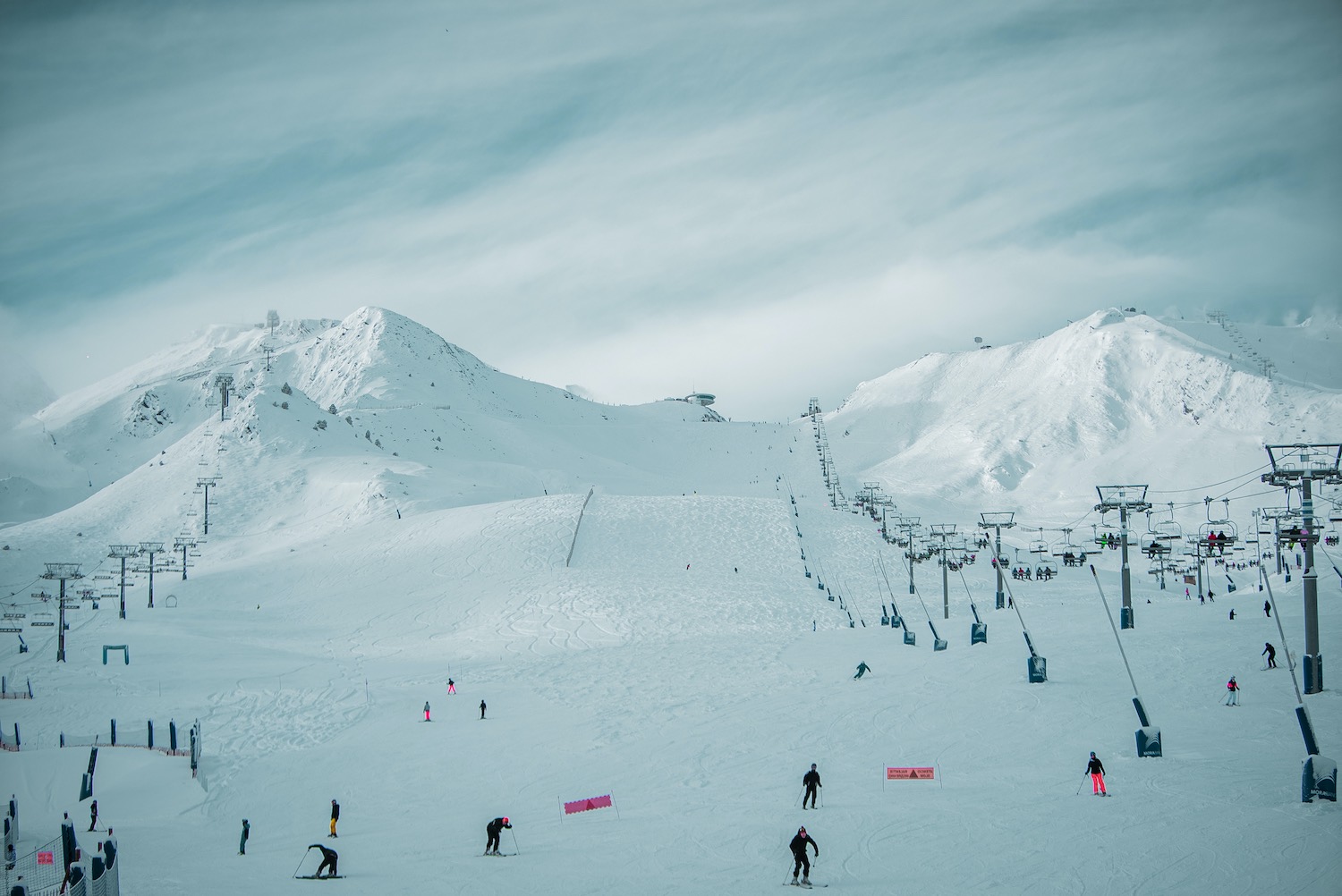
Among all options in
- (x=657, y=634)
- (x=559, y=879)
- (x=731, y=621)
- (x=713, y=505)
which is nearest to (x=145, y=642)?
(x=657, y=634)

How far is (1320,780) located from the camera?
16.8 metres

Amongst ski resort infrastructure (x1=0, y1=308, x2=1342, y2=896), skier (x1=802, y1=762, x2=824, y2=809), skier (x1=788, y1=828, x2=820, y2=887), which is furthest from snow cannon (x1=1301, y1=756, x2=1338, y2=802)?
skier (x1=788, y1=828, x2=820, y2=887)

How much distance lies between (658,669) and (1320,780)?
2296 centimetres

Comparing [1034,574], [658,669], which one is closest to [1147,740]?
[658,669]

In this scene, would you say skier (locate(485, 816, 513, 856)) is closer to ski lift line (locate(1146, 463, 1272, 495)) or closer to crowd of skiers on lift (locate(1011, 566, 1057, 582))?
crowd of skiers on lift (locate(1011, 566, 1057, 582))

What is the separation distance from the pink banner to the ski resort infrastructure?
0.39 feet

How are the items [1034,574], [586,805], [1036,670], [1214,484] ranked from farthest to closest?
[1214,484] < [1034,574] < [1036,670] < [586,805]

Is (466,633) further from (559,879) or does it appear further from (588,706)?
(559,879)

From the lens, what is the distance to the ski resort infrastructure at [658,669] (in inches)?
667

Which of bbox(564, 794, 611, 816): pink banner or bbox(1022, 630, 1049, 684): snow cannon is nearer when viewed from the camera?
bbox(564, 794, 611, 816): pink banner

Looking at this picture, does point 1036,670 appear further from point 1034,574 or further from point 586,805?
point 1034,574

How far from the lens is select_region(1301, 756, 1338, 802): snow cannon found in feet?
55.0

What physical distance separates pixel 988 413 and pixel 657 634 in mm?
90087

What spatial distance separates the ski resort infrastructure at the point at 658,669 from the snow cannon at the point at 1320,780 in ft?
1.87
